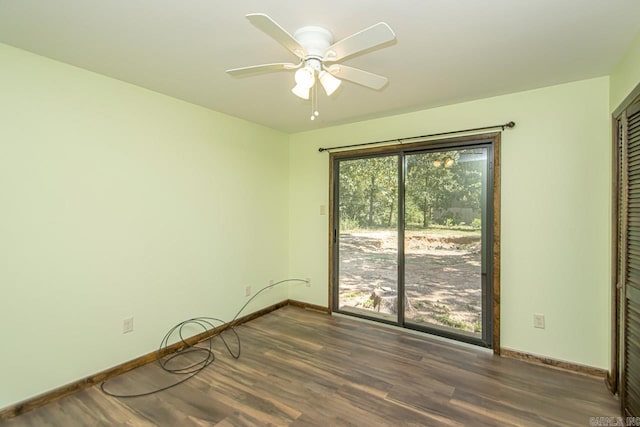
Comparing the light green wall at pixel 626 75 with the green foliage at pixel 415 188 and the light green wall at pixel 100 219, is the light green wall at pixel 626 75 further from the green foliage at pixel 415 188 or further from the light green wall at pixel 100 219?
the light green wall at pixel 100 219

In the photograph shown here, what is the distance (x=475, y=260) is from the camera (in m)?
2.97

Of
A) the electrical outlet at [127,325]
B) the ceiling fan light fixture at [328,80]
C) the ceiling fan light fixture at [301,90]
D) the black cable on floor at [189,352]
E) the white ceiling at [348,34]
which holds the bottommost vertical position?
the black cable on floor at [189,352]

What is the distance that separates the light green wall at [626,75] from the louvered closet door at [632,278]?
0.71ft

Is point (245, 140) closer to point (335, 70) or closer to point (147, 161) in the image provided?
point (147, 161)

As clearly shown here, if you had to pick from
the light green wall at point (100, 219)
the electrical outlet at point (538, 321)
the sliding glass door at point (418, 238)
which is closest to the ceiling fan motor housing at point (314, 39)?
the light green wall at point (100, 219)

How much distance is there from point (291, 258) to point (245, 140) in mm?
1787

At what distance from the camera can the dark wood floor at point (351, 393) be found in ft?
6.43

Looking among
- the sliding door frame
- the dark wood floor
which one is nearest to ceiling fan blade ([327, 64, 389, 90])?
the sliding door frame

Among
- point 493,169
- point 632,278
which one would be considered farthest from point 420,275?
point 632,278

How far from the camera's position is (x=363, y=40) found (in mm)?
1403

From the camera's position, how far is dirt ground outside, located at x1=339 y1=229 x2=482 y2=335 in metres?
3.01

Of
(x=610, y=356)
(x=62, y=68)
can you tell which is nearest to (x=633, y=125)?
(x=610, y=356)

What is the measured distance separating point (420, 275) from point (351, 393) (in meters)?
1.52

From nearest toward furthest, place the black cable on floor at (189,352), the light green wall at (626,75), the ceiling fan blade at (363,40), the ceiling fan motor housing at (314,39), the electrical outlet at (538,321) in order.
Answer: the ceiling fan blade at (363,40) → the ceiling fan motor housing at (314,39) → the light green wall at (626,75) → the black cable on floor at (189,352) → the electrical outlet at (538,321)
